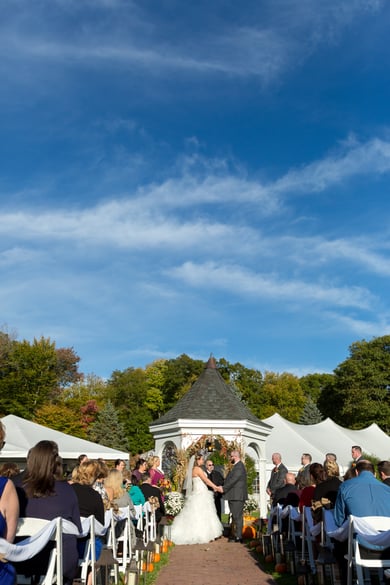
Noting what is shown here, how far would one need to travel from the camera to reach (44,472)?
15.2ft

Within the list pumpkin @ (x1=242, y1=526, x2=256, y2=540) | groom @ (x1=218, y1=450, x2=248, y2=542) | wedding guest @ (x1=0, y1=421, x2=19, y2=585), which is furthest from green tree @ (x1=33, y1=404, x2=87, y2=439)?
wedding guest @ (x1=0, y1=421, x2=19, y2=585)

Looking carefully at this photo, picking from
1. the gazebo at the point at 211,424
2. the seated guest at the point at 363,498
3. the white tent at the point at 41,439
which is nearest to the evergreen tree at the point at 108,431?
the gazebo at the point at 211,424

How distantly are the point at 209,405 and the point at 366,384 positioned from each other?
99.1 feet

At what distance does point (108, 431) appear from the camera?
53.3 m

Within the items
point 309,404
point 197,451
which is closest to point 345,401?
point 309,404

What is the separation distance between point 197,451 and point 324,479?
1421 cm

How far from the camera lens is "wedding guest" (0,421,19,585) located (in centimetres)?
349

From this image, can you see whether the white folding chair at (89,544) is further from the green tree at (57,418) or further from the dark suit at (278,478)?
the green tree at (57,418)

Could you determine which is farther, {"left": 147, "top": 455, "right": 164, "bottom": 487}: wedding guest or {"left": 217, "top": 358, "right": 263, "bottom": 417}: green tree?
{"left": 217, "top": 358, "right": 263, "bottom": 417}: green tree

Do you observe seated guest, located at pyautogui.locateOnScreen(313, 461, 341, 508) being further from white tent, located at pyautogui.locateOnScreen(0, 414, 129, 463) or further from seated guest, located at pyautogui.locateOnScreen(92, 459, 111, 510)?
white tent, located at pyautogui.locateOnScreen(0, 414, 129, 463)

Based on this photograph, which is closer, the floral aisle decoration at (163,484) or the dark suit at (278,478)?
the dark suit at (278,478)

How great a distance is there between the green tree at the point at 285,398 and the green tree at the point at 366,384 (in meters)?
8.90

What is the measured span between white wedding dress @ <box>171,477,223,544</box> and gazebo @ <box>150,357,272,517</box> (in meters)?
7.98

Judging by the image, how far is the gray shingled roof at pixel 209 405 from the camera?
2170 cm
